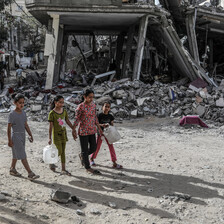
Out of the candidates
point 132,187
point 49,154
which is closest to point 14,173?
point 49,154

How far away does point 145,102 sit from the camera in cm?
1127

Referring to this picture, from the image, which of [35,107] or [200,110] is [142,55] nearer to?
[200,110]

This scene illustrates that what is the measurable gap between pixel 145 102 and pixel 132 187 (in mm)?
7211

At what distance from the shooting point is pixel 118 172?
494 cm

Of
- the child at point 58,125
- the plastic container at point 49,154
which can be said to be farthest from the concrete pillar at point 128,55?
the plastic container at point 49,154

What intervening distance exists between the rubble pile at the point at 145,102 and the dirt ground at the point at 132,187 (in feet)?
11.7

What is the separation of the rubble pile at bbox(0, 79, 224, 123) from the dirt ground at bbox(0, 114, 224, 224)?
3.57 metres

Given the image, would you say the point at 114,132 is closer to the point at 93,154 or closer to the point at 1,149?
the point at 93,154

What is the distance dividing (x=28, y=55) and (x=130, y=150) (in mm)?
43470

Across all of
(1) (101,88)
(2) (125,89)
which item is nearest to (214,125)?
(2) (125,89)

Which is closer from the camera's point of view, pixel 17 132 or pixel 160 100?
pixel 17 132

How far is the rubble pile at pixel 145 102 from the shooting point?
34.9 ft

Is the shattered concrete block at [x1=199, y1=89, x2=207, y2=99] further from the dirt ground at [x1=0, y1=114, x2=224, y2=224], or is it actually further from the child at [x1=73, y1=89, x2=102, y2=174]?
the child at [x1=73, y1=89, x2=102, y2=174]

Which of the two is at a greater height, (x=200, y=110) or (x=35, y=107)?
(x=200, y=110)
